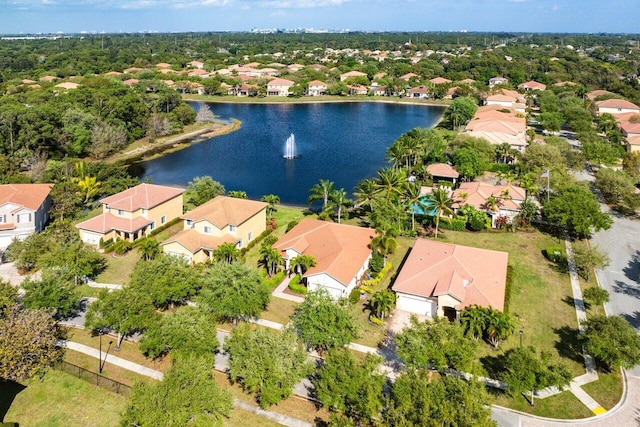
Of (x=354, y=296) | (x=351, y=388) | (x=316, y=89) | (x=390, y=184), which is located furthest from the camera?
(x=316, y=89)

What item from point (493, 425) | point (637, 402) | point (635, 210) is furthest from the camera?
point (635, 210)

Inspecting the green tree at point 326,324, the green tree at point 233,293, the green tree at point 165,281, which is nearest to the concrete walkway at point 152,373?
the green tree at point 165,281

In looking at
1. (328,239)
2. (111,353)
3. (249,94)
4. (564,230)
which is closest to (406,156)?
(564,230)

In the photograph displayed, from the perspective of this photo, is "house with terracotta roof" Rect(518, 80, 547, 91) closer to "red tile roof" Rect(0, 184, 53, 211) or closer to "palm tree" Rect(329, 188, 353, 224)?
"palm tree" Rect(329, 188, 353, 224)

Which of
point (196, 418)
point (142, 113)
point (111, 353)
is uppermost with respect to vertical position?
point (142, 113)

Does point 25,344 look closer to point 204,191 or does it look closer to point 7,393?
point 7,393

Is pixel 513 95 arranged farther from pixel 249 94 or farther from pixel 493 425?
pixel 493 425

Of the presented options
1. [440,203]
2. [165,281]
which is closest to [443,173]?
[440,203]
